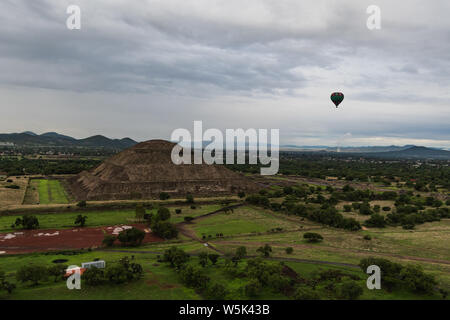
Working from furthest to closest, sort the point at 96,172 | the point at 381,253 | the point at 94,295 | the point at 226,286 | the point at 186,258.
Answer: the point at 96,172 < the point at 381,253 < the point at 186,258 < the point at 226,286 < the point at 94,295

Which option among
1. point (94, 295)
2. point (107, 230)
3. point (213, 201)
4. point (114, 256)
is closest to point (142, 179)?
point (213, 201)

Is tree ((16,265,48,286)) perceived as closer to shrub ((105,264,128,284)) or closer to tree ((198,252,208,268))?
shrub ((105,264,128,284))

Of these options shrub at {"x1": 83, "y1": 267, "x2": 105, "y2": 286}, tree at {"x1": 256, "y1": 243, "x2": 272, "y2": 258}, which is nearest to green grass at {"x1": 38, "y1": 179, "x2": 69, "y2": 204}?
shrub at {"x1": 83, "y1": 267, "x2": 105, "y2": 286}

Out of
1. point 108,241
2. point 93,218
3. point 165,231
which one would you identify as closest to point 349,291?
point 165,231

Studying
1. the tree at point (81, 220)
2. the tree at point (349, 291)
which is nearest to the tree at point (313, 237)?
the tree at point (349, 291)

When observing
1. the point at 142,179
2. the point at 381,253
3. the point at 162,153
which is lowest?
the point at 381,253

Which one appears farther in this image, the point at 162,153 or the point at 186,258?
the point at 162,153

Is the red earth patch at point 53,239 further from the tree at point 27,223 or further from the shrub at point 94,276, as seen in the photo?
the shrub at point 94,276
